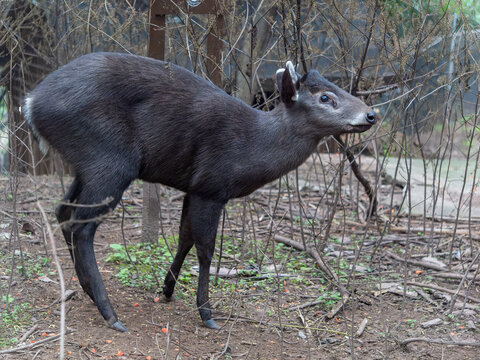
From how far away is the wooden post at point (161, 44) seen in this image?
5.12 meters

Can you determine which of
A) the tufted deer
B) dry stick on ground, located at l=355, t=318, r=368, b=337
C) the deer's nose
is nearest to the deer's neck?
the tufted deer

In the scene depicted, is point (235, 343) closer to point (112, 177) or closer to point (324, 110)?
point (112, 177)

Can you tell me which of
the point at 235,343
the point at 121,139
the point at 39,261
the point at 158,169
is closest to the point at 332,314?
the point at 235,343

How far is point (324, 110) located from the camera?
440cm

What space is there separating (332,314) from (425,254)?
6.27 feet

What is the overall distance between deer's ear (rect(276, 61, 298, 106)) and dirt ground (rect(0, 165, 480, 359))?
4.01 ft

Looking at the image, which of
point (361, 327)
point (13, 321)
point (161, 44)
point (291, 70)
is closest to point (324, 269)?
point (361, 327)

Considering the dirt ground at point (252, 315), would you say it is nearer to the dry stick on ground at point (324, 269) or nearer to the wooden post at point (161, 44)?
the dry stick on ground at point (324, 269)

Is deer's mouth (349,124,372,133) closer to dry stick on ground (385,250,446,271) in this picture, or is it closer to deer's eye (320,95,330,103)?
deer's eye (320,95,330,103)

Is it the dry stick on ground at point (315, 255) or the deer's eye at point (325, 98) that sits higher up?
the deer's eye at point (325, 98)

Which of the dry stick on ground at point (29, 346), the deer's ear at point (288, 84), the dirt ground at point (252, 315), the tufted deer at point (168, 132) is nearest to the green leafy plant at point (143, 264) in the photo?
the dirt ground at point (252, 315)

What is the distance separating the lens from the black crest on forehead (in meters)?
4.45

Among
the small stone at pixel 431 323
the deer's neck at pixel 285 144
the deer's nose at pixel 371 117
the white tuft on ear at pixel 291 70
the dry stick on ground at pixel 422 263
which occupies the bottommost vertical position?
the small stone at pixel 431 323

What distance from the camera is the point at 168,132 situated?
4410 mm
